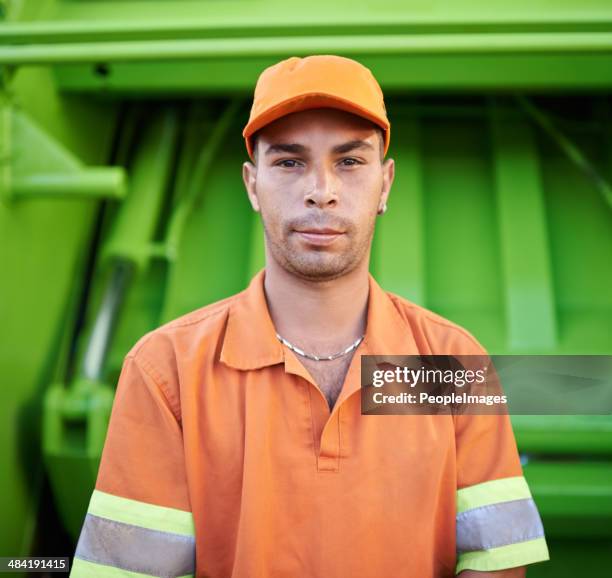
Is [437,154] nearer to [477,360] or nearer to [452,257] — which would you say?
[452,257]

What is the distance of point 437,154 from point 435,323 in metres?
1.03

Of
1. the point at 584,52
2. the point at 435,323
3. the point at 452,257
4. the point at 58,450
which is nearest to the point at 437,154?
the point at 452,257

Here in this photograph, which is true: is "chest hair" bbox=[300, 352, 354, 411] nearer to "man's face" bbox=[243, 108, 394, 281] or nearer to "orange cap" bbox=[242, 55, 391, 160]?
"man's face" bbox=[243, 108, 394, 281]

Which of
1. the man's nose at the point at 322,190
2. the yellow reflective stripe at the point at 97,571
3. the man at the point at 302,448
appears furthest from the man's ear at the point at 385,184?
the yellow reflective stripe at the point at 97,571

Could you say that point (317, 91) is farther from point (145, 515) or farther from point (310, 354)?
point (145, 515)

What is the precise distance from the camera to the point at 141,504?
1.07m

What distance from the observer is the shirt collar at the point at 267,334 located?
1.13 m

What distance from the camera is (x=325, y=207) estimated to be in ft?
3.47

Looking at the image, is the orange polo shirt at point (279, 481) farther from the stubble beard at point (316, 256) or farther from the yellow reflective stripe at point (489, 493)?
the stubble beard at point (316, 256)

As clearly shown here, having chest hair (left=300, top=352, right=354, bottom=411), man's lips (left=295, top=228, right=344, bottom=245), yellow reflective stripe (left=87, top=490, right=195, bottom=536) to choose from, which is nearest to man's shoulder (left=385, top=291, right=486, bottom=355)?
chest hair (left=300, top=352, right=354, bottom=411)

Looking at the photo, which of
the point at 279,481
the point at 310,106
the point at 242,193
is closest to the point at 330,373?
the point at 279,481

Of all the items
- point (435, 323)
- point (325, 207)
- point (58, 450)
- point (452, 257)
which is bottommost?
point (58, 450)

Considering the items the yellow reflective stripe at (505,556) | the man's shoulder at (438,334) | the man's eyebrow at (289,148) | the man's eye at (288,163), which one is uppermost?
the man's eyebrow at (289,148)

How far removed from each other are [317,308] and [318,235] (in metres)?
0.14
